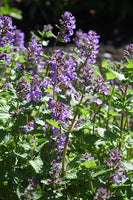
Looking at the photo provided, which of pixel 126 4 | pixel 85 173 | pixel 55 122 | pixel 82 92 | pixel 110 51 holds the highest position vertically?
pixel 126 4

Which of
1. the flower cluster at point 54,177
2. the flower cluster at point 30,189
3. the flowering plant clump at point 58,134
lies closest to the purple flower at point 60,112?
the flowering plant clump at point 58,134

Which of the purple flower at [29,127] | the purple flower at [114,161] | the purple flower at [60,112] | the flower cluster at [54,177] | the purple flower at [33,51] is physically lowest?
the flower cluster at [54,177]

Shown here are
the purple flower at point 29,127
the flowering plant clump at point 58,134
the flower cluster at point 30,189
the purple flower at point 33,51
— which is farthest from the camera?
the purple flower at point 33,51

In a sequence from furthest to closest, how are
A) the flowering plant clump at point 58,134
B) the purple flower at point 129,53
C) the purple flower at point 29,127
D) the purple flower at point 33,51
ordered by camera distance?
the purple flower at point 33,51 → the purple flower at point 129,53 → the purple flower at point 29,127 → the flowering plant clump at point 58,134

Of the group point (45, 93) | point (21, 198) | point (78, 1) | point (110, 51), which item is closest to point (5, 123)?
point (45, 93)

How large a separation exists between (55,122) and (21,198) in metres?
0.75

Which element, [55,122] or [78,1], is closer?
[55,122]

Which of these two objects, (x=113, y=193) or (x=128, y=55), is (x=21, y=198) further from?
(x=128, y=55)

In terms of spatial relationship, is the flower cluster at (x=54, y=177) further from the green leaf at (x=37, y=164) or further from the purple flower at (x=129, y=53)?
the purple flower at (x=129, y=53)

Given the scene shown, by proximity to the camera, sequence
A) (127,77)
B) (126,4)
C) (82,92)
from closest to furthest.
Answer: (82,92), (127,77), (126,4)

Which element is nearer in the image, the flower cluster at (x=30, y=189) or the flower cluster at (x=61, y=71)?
the flower cluster at (x=30, y=189)

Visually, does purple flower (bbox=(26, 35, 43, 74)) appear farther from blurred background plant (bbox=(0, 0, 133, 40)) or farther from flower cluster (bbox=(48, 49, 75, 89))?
blurred background plant (bbox=(0, 0, 133, 40))

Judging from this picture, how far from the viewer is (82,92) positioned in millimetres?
2734

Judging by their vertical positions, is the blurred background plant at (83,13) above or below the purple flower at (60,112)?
above
